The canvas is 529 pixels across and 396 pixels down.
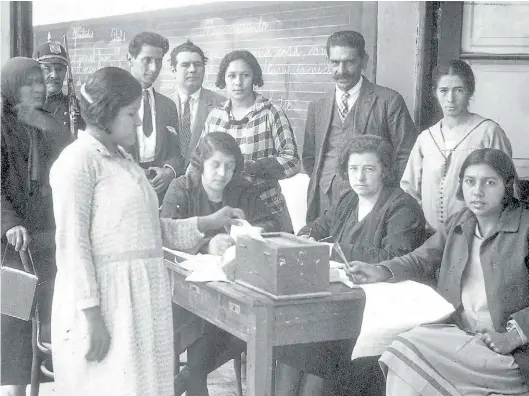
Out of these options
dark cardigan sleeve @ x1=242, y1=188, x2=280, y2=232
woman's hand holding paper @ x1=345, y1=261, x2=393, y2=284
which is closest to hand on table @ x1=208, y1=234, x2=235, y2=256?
dark cardigan sleeve @ x1=242, y1=188, x2=280, y2=232

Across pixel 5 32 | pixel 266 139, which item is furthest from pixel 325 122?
pixel 5 32

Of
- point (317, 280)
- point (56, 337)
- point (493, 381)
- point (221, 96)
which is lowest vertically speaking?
point (493, 381)

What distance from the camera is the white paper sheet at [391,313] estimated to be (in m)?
2.44

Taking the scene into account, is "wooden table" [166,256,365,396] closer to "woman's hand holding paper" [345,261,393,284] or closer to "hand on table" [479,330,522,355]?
"woman's hand holding paper" [345,261,393,284]

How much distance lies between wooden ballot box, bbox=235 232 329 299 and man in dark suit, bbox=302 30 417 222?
4.47 ft

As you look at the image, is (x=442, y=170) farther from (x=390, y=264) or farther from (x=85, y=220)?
(x=85, y=220)

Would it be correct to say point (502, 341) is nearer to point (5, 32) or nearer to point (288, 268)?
point (288, 268)

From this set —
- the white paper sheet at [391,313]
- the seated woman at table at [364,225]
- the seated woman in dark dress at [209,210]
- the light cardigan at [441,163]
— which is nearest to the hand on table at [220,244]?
the seated woman in dark dress at [209,210]

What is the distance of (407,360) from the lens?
2418 mm

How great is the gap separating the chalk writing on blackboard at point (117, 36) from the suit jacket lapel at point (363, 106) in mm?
2018

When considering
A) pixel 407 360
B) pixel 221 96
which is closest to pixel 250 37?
pixel 221 96

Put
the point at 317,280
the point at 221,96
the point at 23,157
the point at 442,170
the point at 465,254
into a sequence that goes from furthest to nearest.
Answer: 1. the point at 221,96
2. the point at 442,170
3. the point at 23,157
4. the point at 465,254
5. the point at 317,280

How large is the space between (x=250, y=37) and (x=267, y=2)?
25cm

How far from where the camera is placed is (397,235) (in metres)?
2.94
